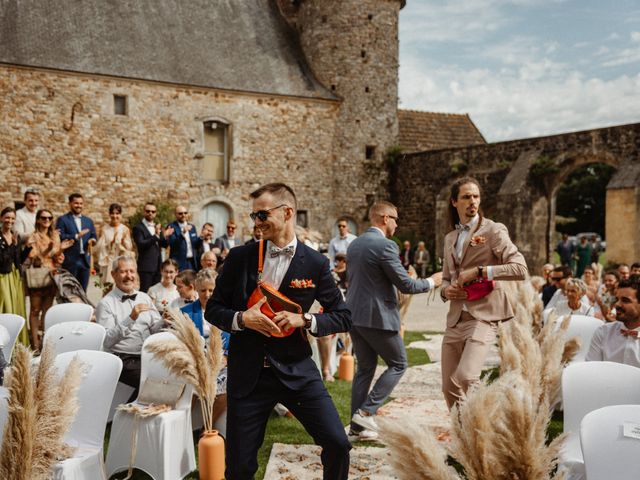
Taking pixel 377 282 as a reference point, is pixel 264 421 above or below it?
below

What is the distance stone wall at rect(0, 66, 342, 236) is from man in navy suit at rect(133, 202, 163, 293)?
10.3 meters

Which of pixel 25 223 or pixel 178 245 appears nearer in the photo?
→ pixel 25 223

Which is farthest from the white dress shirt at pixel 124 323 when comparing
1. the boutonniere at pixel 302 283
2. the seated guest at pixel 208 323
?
the boutonniere at pixel 302 283

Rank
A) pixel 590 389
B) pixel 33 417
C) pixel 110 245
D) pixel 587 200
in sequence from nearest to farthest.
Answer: pixel 33 417, pixel 590 389, pixel 110 245, pixel 587 200

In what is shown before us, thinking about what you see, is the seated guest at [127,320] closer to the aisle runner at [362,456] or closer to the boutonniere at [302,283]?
the aisle runner at [362,456]

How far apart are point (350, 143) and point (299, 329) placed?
19.5 m

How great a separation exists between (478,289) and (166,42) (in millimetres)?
18188

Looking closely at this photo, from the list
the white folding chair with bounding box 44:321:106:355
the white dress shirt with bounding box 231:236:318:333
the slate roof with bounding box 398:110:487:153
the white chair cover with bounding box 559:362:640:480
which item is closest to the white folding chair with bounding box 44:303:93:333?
the white folding chair with bounding box 44:321:106:355

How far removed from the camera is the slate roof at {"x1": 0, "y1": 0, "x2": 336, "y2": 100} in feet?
60.3

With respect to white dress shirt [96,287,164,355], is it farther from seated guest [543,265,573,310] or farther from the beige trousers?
seated guest [543,265,573,310]

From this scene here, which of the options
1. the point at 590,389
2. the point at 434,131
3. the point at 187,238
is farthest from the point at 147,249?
the point at 434,131

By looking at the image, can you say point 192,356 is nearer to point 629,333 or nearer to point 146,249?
point 629,333

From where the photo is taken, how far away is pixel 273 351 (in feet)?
9.94

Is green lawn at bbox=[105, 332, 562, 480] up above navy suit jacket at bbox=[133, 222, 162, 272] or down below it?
below
